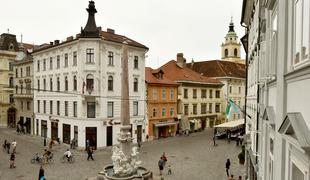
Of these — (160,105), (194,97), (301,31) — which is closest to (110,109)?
(160,105)

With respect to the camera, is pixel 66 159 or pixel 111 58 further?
pixel 111 58

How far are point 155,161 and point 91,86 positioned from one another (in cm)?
1140

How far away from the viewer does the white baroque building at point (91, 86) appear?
29.9 metres

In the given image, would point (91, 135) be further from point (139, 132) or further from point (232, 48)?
point (232, 48)

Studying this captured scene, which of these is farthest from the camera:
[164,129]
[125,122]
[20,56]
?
[20,56]

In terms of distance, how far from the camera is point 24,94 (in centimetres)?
4438

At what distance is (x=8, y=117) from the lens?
164 feet

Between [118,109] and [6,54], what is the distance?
31.1 metres

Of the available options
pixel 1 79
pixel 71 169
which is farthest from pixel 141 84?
pixel 1 79

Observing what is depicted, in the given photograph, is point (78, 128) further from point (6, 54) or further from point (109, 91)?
point (6, 54)

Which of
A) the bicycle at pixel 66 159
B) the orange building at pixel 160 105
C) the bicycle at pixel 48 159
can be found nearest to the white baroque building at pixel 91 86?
the orange building at pixel 160 105

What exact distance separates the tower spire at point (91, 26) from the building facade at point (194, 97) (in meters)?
16.4

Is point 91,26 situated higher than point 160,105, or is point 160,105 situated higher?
point 91,26

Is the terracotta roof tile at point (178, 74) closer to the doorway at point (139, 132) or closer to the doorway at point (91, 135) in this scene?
the doorway at point (139, 132)
